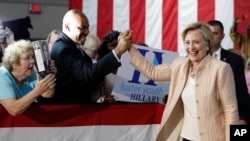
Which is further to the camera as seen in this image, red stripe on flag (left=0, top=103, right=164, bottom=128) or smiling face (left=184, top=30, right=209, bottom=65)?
red stripe on flag (left=0, top=103, right=164, bottom=128)

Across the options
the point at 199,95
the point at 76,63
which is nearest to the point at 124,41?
the point at 76,63

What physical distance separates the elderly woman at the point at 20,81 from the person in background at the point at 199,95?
1.87ft

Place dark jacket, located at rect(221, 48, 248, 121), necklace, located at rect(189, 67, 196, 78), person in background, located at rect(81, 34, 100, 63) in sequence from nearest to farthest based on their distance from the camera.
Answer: necklace, located at rect(189, 67, 196, 78) < dark jacket, located at rect(221, 48, 248, 121) < person in background, located at rect(81, 34, 100, 63)

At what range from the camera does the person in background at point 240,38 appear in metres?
4.02

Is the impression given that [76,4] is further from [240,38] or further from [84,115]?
[84,115]

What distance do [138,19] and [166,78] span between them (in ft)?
6.87

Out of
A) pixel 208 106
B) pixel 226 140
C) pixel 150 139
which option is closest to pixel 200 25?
pixel 208 106

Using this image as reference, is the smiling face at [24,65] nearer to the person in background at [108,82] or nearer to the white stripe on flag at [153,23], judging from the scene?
the person in background at [108,82]

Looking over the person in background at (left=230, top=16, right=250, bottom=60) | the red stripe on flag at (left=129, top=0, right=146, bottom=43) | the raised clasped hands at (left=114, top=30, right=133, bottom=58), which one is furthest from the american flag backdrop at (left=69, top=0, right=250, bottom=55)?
the raised clasped hands at (left=114, top=30, right=133, bottom=58)

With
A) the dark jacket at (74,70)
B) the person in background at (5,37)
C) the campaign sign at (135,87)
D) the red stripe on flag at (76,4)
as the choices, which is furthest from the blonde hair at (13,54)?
the red stripe on flag at (76,4)

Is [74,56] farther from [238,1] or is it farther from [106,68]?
[238,1]

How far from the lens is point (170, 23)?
4.32 metres

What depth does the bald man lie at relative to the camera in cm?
222

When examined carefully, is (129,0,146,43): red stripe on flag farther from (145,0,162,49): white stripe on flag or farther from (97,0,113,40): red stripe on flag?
(97,0,113,40): red stripe on flag
